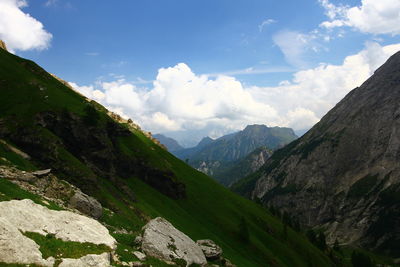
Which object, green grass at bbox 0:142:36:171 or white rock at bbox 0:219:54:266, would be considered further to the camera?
green grass at bbox 0:142:36:171

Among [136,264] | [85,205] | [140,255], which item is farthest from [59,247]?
[85,205]

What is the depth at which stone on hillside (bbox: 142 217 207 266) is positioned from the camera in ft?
112

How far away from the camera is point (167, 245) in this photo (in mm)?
36250

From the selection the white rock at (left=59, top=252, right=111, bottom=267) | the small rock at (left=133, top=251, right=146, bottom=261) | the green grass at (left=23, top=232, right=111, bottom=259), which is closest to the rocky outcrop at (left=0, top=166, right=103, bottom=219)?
the small rock at (left=133, top=251, right=146, bottom=261)

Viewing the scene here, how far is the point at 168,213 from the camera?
91625mm

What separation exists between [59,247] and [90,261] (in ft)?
9.81

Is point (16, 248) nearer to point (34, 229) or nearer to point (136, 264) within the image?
point (34, 229)

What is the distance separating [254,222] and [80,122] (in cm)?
8169

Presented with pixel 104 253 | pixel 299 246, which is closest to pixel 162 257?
pixel 104 253

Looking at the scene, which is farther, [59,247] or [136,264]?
[136,264]

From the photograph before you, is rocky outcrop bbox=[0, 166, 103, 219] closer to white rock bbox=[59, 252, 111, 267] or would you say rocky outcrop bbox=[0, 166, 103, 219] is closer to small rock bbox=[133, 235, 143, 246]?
small rock bbox=[133, 235, 143, 246]

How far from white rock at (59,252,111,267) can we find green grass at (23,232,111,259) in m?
0.59

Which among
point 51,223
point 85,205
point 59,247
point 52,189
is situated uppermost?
point 51,223

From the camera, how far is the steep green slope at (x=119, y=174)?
6919 cm
